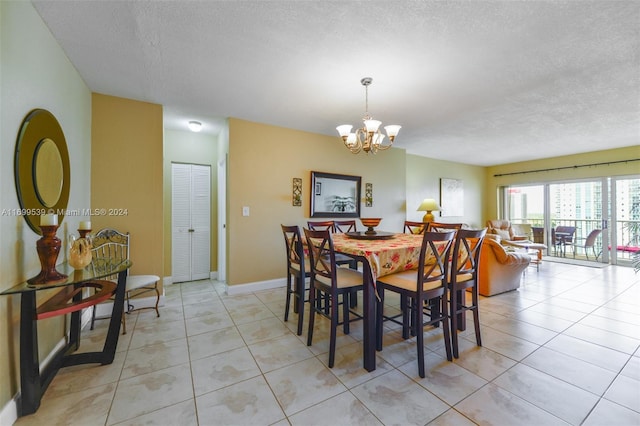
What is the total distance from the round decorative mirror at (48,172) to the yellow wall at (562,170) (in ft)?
28.6

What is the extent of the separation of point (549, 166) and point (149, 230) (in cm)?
831

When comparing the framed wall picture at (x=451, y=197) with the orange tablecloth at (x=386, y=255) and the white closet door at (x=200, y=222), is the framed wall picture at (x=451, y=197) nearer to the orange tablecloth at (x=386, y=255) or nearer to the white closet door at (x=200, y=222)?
the orange tablecloth at (x=386, y=255)

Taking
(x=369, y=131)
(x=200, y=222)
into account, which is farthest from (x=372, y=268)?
(x=200, y=222)

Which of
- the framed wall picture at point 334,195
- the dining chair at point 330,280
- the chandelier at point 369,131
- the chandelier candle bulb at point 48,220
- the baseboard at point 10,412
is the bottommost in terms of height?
the baseboard at point 10,412

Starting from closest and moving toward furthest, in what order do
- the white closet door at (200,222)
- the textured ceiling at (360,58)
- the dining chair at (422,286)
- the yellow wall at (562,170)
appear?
the textured ceiling at (360,58) → the dining chair at (422,286) → the white closet door at (200,222) → the yellow wall at (562,170)

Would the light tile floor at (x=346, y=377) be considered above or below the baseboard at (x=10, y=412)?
below

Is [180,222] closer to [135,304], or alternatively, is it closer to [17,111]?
[135,304]

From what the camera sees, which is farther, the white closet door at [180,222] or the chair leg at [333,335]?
the white closet door at [180,222]

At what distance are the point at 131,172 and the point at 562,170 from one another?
8.44 metres

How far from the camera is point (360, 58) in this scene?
2207 mm

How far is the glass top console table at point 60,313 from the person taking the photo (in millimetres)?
1483

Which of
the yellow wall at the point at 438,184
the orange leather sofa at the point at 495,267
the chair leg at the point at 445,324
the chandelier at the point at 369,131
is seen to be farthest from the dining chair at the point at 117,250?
the yellow wall at the point at 438,184

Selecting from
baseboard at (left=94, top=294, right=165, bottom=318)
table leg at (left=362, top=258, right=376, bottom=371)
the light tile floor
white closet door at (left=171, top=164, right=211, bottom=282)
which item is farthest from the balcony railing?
baseboard at (left=94, top=294, right=165, bottom=318)

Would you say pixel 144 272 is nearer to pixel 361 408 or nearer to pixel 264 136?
pixel 264 136
